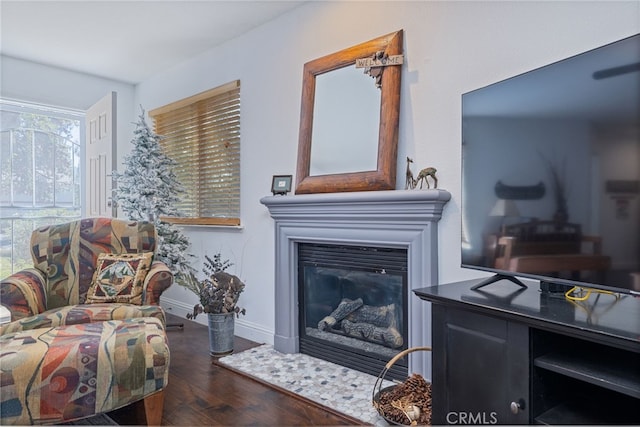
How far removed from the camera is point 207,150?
12.5 ft

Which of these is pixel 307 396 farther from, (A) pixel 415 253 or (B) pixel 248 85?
(B) pixel 248 85

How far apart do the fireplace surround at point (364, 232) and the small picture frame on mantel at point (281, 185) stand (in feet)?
0.34

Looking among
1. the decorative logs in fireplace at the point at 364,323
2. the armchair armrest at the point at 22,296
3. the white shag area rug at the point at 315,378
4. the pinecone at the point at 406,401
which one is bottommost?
the white shag area rug at the point at 315,378

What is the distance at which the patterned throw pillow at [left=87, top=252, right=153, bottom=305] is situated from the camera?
257cm

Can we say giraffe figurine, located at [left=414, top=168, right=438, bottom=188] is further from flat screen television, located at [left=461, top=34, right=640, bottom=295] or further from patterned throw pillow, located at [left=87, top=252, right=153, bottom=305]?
patterned throw pillow, located at [left=87, top=252, right=153, bottom=305]

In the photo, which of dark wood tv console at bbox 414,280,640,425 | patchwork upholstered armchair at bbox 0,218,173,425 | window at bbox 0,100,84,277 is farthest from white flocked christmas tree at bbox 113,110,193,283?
dark wood tv console at bbox 414,280,640,425

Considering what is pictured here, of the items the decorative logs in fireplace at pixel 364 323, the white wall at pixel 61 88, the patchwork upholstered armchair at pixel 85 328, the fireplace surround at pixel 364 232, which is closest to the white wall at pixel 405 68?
the fireplace surround at pixel 364 232

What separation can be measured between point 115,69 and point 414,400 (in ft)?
14.2

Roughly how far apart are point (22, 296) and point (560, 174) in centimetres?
271

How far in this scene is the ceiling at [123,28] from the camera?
2990mm

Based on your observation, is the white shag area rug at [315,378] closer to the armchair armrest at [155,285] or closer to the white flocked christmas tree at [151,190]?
the armchair armrest at [155,285]

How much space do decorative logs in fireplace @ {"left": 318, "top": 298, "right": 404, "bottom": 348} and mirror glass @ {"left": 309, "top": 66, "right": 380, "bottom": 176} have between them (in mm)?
901

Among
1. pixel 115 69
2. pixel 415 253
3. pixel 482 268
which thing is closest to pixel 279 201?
pixel 415 253

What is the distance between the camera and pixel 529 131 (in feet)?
5.04
